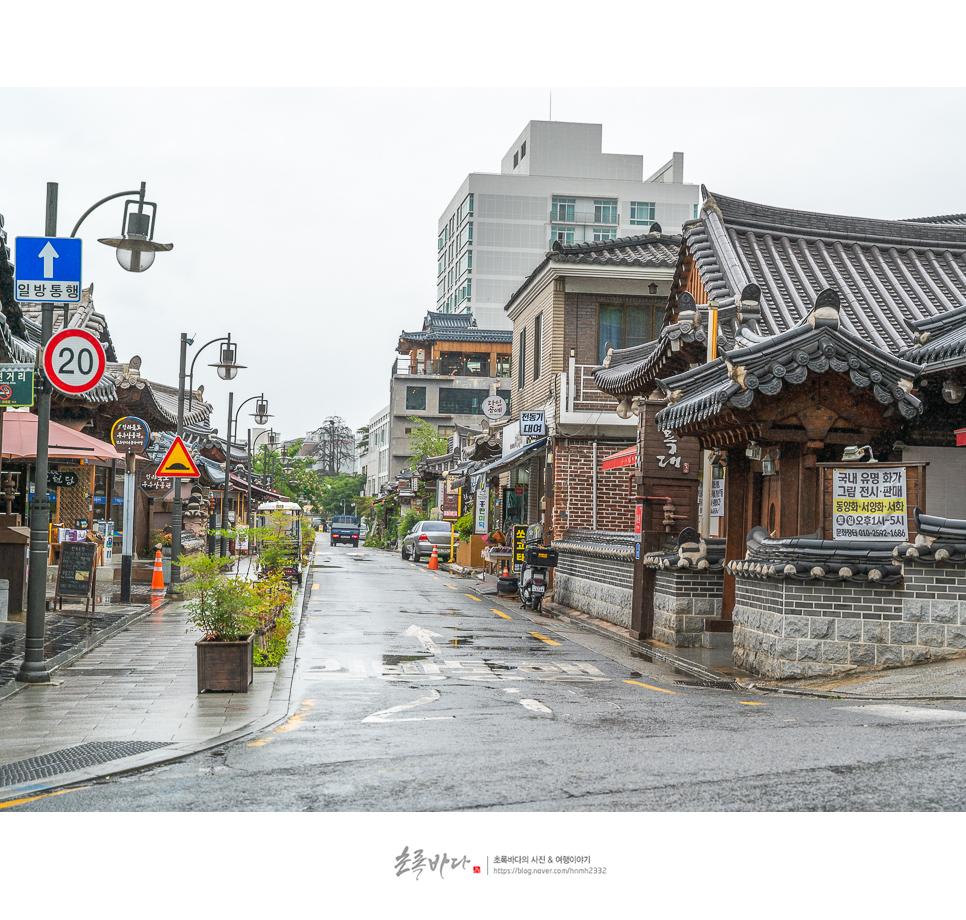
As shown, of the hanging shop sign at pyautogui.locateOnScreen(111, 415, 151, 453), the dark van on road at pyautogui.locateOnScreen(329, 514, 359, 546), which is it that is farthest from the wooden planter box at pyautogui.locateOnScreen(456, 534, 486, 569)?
the dark van on road at pyautogui.locateOnScreen(329, 514, 359, 546)

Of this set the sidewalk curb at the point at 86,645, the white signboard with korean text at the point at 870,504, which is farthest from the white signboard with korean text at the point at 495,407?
the white signboard with korean text at the point at 870,504

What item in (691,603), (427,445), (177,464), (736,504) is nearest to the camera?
(736,504)

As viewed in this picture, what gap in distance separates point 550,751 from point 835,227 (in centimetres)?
1446

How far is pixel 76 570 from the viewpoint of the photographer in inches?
690

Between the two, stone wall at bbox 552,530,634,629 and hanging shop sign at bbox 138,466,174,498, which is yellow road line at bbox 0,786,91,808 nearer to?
stone wall at bbox 552,530,634,629

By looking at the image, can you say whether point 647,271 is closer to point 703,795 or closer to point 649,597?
point 649,597

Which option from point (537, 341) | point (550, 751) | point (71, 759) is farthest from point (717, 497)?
point (537, 341)

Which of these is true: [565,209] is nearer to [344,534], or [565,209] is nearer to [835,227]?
[344,534]

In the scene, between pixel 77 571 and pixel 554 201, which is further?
pixel 554 201

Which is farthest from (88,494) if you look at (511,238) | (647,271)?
(511,238)

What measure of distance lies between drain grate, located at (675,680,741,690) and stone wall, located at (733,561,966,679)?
1.65ft

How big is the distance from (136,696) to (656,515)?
9669 millimetres

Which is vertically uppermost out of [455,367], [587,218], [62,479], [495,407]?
[587,218]

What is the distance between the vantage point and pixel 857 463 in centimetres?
1250
